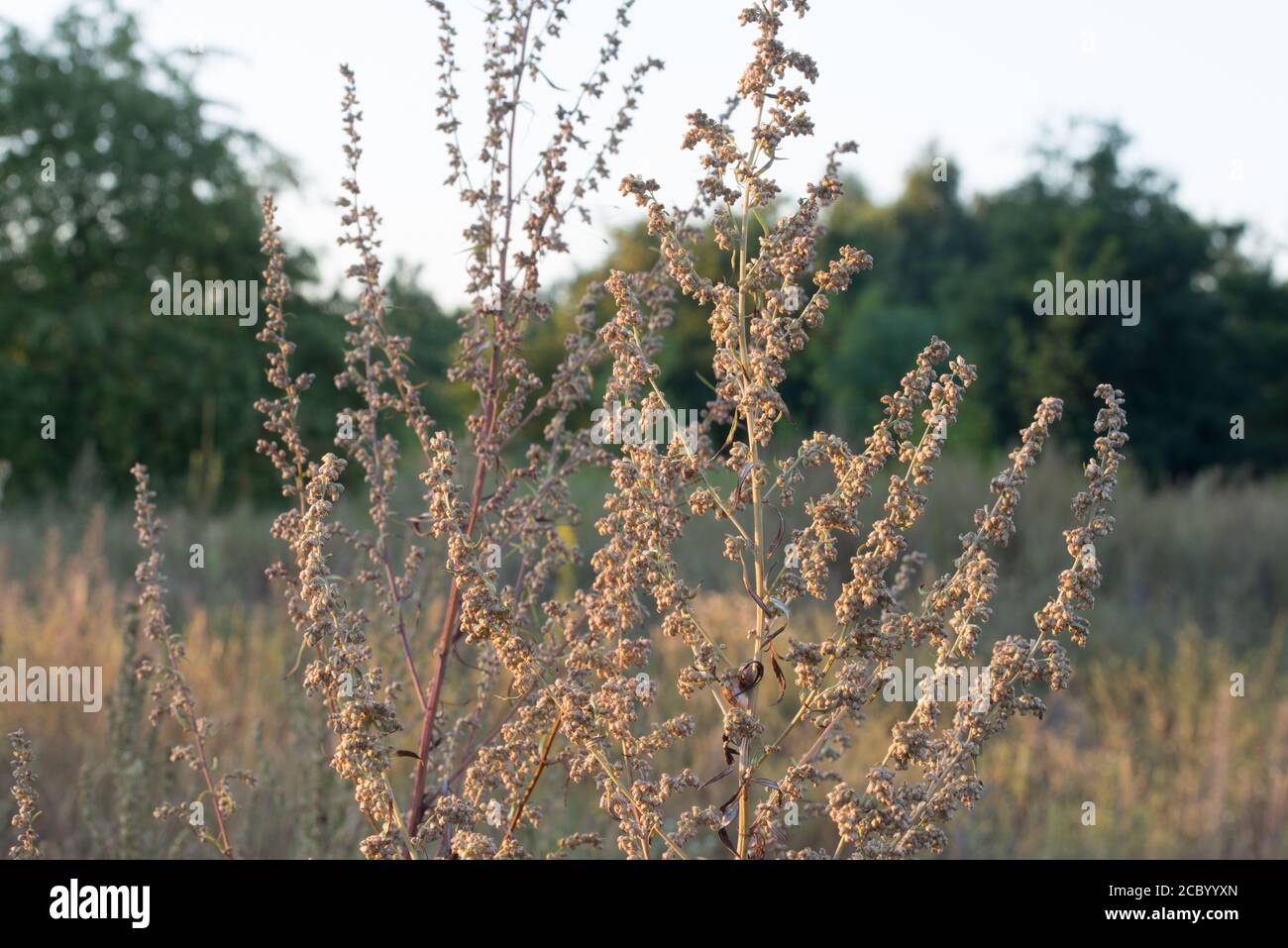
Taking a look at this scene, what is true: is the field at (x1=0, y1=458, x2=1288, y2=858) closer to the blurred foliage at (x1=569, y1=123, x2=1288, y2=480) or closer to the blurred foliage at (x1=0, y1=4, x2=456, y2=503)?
the blurred foliage at (x1=0, y1=4, x2=456, y2=503)

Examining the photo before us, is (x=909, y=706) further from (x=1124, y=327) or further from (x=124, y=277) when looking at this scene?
(x=1124, y=327)

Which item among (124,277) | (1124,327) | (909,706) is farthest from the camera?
(1124,327)

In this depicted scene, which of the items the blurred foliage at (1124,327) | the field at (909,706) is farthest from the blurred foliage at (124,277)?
the blurred foliage at (1124,327)

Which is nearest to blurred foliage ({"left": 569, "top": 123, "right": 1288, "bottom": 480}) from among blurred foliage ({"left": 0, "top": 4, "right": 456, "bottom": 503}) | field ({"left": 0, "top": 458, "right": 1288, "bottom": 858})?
blurred foliage ({"left": 0, "top": 4, "right": 456, "bottom": 503})

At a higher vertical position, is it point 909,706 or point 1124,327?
point 1124,327

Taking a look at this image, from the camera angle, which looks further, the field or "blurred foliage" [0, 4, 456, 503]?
"blurred foliage" [0, 4, 456, 503]

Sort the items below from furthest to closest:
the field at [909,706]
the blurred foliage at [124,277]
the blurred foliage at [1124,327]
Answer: the blurred foliage at [1124,327] < the blurred foliage at [124,277] < the field at [909,706]

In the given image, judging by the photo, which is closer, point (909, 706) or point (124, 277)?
point (909, 706)

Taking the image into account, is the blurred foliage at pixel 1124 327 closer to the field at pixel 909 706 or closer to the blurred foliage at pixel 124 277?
the blurred foliage at pixel 124 277

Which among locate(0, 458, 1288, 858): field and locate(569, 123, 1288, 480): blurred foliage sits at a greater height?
locate(569, 123, 1288, 480): blurred foliage

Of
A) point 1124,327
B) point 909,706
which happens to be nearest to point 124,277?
point 909,706

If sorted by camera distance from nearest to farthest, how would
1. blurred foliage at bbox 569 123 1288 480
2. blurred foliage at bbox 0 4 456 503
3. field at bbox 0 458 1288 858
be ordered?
1. field at bbox 0 458 1288 858
2. blurred foliage at bbox 0 4 456 503
3. blurred foliage at bbox 569 123 1288 480

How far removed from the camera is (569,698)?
1.90 m
